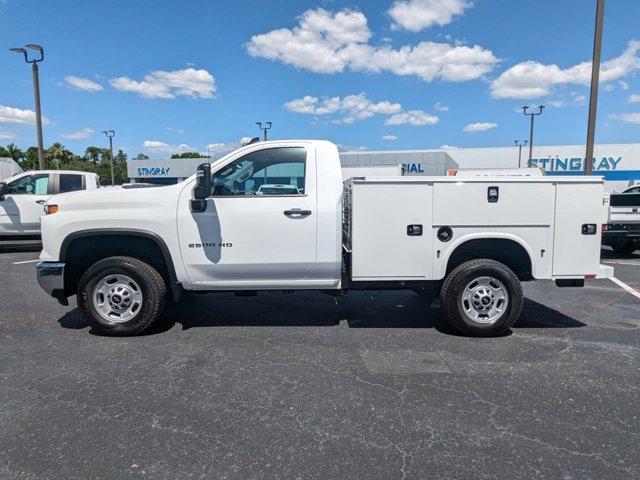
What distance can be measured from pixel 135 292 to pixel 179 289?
462 millimetres

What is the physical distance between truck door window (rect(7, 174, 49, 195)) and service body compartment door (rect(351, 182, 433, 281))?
33.0ft

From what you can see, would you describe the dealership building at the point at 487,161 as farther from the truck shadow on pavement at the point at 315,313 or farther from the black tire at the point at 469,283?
the black tire at the point at 469,283

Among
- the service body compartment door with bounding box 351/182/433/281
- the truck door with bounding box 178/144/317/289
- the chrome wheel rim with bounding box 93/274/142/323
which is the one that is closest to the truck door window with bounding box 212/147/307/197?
the truck door with bounding box 178/144/317/289

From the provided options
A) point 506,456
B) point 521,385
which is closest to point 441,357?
point 521,385

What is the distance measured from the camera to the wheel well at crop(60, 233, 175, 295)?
16.5ft

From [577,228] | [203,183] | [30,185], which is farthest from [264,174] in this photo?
[30,185]

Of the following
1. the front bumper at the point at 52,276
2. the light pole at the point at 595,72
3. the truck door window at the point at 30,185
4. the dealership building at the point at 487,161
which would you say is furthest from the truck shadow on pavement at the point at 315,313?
the dealership building at the point at 487,161

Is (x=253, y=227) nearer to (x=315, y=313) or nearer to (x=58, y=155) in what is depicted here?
(x=315, y=313)

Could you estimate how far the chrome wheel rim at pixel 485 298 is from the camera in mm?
5047

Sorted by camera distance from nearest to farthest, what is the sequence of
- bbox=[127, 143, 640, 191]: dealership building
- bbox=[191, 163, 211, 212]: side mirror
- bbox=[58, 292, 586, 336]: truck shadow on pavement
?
bbox=[191, 163, 211, 212]: side mirror
bbox=[58, 292, 586, 336]: truck shadow on pavement
bbox=[127, 143, 640, 191]: dealership building

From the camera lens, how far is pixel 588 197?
16.2 feet

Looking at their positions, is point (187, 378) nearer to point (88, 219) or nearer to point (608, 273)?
point (88, 219)

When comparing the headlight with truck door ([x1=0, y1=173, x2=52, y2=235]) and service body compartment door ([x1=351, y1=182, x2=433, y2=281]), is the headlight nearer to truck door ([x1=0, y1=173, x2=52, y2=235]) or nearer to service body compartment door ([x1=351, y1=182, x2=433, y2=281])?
service body compartment door ([x1=351, y1=182, x2=433, y2=281])

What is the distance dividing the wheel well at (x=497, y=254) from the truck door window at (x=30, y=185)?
1078cm
